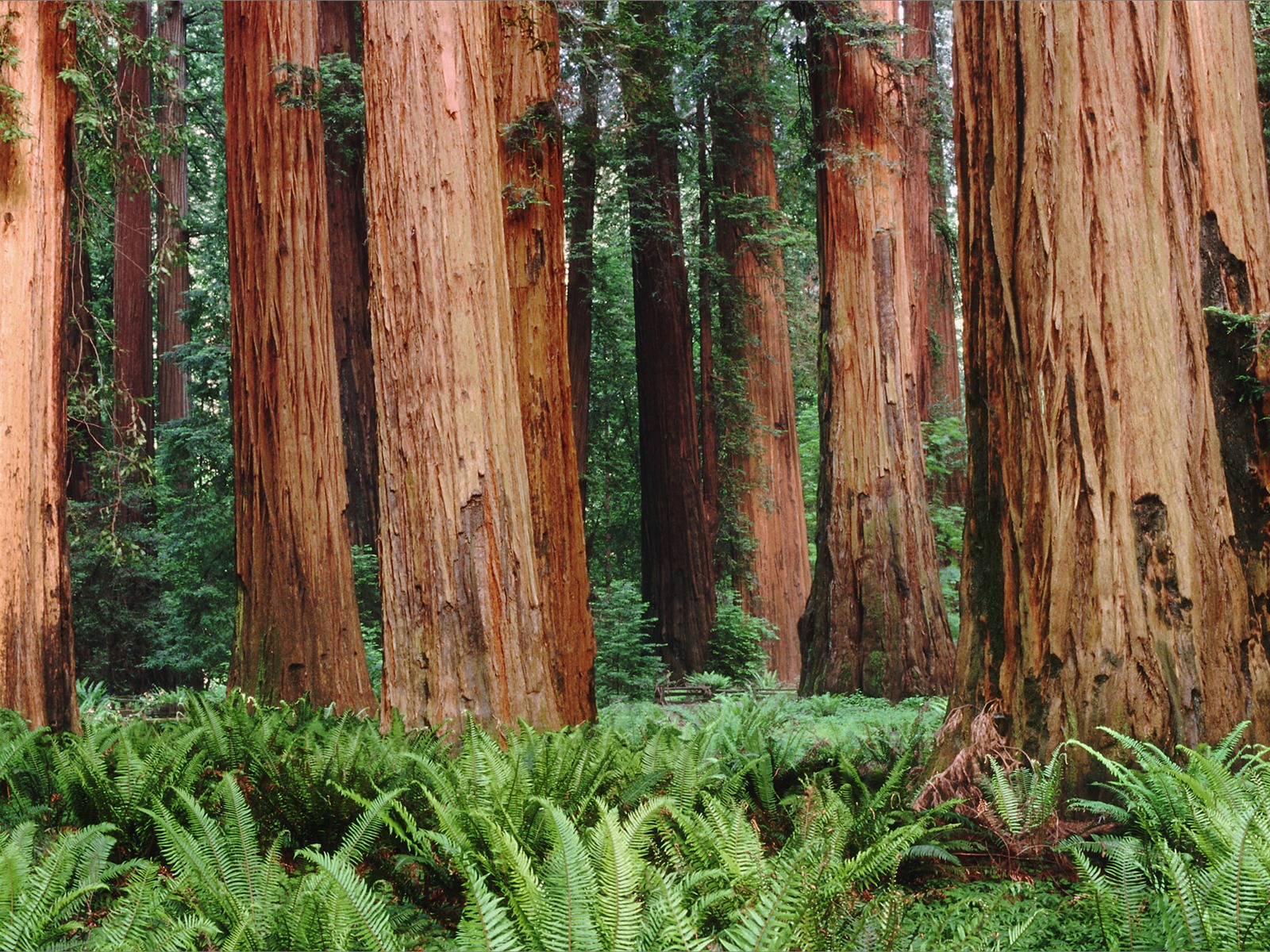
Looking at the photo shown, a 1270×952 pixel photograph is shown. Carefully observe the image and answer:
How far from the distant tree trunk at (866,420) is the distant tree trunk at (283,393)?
15.0ft

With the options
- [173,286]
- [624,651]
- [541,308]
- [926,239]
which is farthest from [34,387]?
[173,286]

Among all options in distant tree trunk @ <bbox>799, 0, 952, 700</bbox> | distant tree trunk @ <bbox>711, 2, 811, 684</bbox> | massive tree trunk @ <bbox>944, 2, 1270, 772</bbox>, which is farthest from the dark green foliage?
massive tree trunk @ <bbox>944, 2, 1270, 772</bbox>

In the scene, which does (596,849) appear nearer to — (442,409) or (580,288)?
(442,409)

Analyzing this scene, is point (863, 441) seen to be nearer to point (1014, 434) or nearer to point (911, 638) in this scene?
point (911, 638)

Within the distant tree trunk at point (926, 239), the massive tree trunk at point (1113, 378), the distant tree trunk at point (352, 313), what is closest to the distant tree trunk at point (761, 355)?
the distant tree trunk at point (926, 239)

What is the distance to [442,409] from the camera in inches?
207

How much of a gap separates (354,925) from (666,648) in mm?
11438

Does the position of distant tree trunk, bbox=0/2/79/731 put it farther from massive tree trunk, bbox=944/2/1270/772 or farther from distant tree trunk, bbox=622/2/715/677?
distant tree trunk, bbox=622/2/715/677

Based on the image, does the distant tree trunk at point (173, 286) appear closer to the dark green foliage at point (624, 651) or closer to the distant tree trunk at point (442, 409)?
the dark green foliage at point (624, 651)

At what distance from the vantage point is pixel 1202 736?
139 inches

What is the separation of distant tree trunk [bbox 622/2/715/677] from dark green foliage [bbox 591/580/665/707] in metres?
0.49

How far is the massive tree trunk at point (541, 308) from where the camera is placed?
7.05 m

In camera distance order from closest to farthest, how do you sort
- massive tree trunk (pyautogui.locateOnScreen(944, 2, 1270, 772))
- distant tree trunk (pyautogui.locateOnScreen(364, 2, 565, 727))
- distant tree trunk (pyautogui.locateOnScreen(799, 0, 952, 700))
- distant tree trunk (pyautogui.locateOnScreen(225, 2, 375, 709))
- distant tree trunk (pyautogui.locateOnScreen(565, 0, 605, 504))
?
massive tree trunk (pyautogui.locateOnScreen(944, 2, 1270, 772)) < distant tree trunk (pyautogui.locateOnScreen(364, 2, 565, 727)) < distant tree trunk (pyautogui.locateOnScreen(225, 2, 375, 709)) < distant tree trunk (pyautogui.locateOnScreen(799, 0, 952, 700)) < distant tree trunk (pyautogui.locateOnScreen(565, 0, 605, 504))

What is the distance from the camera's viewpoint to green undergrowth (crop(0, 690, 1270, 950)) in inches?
95.9
